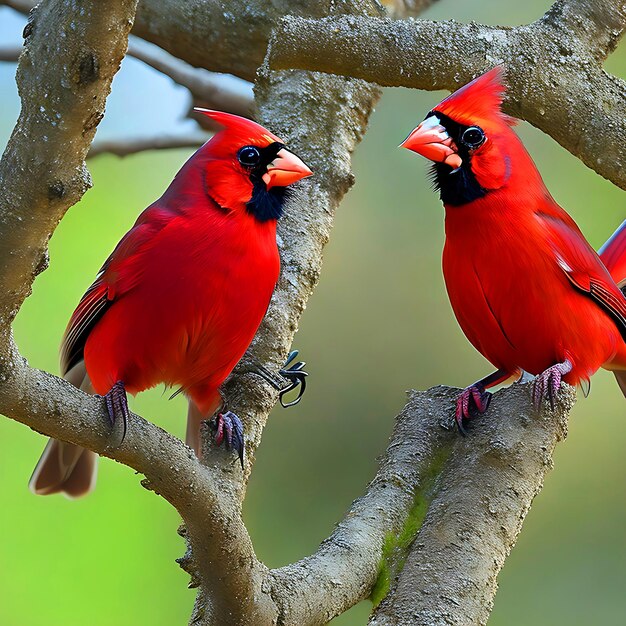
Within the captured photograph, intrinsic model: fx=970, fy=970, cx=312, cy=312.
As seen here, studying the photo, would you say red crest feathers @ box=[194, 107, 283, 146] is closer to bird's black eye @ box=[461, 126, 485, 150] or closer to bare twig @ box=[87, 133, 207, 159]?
bird's black eye @ box=[461, 126, 485, 150]

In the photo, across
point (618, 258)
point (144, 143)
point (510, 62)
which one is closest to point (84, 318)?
point (510, 62)

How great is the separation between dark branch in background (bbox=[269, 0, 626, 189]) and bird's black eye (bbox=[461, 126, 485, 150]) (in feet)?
0.41

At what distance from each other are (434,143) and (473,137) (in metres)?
0.11

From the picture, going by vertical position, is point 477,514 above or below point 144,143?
below

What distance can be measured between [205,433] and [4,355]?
84cm

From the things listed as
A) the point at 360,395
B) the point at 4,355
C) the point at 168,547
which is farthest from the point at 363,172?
the point at 4,355

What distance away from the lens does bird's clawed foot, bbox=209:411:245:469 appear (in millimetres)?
1803

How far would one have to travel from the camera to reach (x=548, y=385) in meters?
1.98

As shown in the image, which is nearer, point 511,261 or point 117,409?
point 117,409

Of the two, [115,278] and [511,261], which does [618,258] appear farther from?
[115,278]

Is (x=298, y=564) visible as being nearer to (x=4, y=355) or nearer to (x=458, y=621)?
(x=458, y=621)

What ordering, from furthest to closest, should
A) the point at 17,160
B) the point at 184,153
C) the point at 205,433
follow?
the point at 184,153
the point at 205,433
the point at 17,160

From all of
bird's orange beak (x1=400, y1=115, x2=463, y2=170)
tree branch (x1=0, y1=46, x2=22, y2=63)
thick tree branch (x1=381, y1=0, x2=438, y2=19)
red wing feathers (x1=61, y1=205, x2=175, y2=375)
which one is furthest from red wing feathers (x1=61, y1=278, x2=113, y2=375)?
tree branch (x1=0, y1=46, x2=22, y2=63)

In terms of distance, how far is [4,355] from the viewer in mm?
1034
